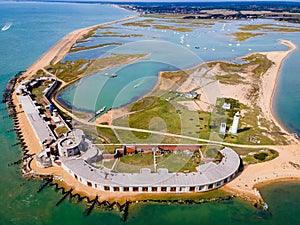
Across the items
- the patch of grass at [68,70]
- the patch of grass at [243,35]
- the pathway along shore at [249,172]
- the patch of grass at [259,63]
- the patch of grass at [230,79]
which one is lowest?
the pathway along shore at [249,172]

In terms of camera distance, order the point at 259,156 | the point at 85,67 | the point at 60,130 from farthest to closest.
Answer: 1. the point at 85,67
2. the point at 60,130
3. the point at 259,156

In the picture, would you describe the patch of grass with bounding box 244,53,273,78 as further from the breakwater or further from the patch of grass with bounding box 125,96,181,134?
the breakwater

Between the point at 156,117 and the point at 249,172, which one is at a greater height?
the point at 156,117

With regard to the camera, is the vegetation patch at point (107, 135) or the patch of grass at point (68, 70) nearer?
the vegetation patch at point (107, 135)

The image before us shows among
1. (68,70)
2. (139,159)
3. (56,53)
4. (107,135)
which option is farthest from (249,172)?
(56,53)

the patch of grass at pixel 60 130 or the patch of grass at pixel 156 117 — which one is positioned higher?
the patch of grass at pixel 156 117

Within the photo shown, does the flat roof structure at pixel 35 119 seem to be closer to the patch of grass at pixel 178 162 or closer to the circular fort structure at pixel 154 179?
the circular fort structure at pixel 154 179

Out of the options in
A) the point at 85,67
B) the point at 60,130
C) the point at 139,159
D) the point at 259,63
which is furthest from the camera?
the point at 259,63

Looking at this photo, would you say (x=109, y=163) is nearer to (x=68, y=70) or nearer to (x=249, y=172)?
(x=249, y=172)

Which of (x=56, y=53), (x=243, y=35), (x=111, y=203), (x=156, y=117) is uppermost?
(x=243, y=35)

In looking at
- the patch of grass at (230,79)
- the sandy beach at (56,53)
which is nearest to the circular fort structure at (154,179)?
the patch of grass at (230,79)
